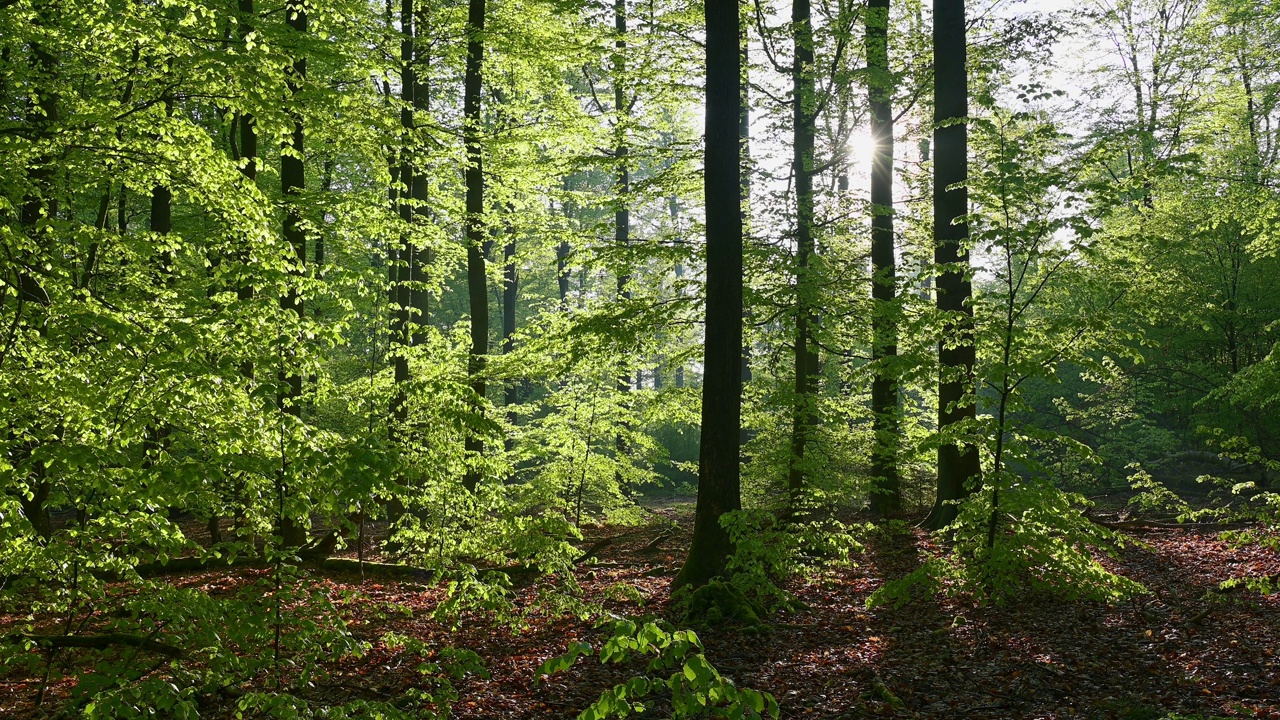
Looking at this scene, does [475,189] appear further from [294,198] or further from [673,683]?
[673,683]

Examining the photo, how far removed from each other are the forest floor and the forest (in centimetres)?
5

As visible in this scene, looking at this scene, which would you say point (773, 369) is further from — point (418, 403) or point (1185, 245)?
point (1185, 245)

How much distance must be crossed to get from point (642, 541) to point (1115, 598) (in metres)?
7.56

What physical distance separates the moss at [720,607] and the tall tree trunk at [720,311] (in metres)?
0.40

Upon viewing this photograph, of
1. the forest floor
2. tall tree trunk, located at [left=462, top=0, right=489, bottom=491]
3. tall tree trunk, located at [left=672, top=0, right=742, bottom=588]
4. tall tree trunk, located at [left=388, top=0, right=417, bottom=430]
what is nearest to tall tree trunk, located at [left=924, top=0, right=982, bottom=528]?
the forest floor

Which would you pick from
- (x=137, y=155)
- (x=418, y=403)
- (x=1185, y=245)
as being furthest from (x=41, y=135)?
(x=1185, y=245)

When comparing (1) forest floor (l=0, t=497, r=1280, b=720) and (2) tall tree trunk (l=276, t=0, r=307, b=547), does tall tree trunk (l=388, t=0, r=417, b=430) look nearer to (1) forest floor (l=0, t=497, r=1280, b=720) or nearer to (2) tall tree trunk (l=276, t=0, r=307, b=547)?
(2) tall tree trunk (l=276, t=0, r=307, b=547)

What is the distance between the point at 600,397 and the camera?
1286 centimetres

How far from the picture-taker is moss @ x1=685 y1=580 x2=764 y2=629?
6945mm

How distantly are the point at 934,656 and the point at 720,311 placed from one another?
3.74 metres

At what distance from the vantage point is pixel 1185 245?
13.8m

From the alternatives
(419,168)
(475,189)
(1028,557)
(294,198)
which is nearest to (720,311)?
(1028,557)

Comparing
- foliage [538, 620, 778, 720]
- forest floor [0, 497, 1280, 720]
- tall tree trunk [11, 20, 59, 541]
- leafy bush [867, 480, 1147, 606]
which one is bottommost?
forest floor [0, 497, 1280, 720]

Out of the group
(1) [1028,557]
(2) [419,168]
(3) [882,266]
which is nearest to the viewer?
(1) [1028,557]
